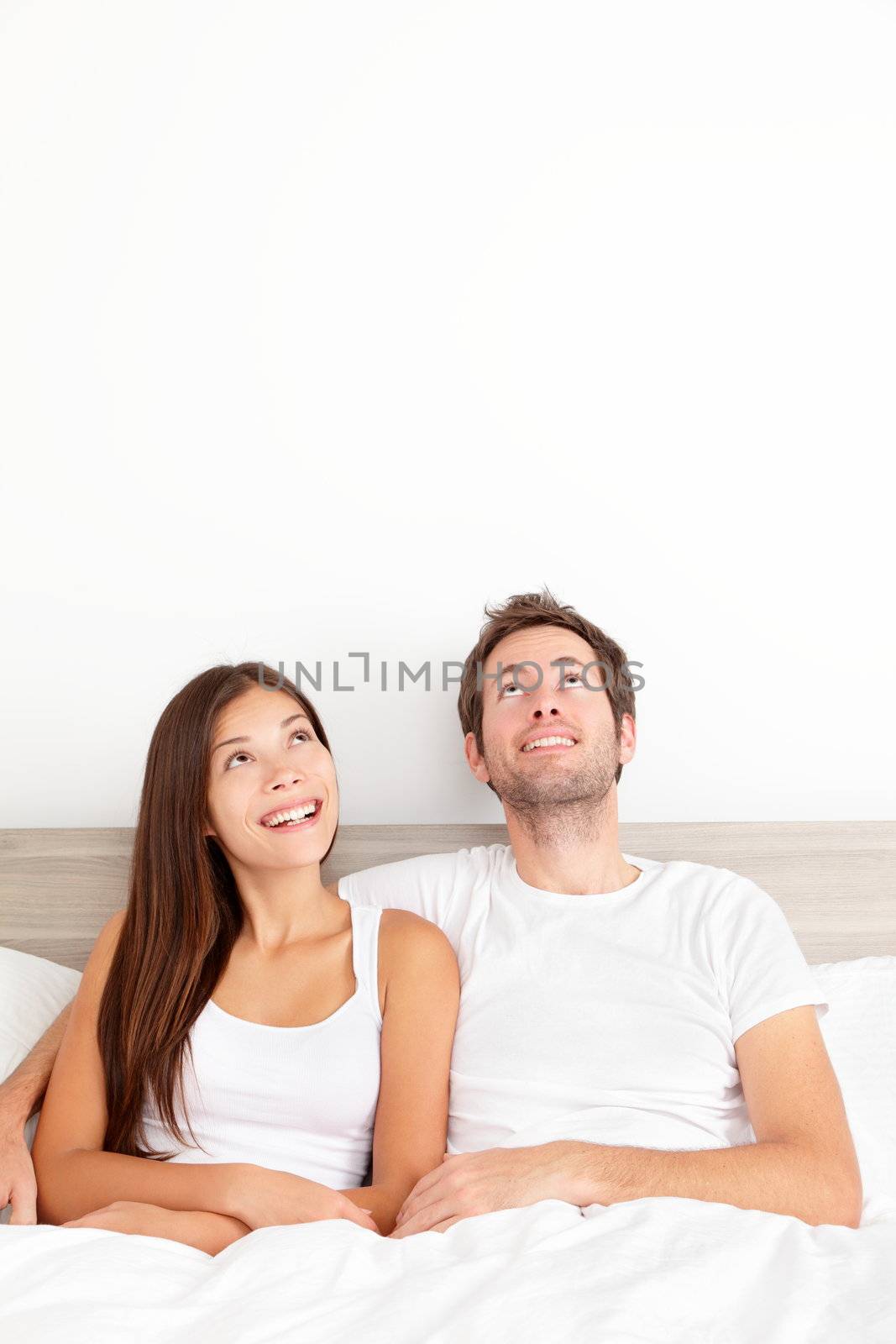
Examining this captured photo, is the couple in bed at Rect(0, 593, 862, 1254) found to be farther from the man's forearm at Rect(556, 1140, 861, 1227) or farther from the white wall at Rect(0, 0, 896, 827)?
the white wall at Rect(0, 0, 896, 827)

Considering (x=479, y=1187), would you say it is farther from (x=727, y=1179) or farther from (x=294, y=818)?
(x=294, y=818)

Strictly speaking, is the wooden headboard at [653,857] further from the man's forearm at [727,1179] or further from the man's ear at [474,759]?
the man's forearm at [727,1179]

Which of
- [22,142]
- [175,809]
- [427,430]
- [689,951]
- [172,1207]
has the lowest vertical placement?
[172,1207]

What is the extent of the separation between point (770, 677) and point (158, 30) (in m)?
1.72

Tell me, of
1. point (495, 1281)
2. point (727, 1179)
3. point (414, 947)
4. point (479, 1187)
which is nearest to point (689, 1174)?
point (727, 1179)

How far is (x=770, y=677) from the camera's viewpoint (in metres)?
1.95

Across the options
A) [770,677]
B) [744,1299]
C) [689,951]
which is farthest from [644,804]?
[744,1299]

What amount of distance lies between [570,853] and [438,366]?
98cm

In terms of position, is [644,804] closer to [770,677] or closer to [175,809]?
[770,677]

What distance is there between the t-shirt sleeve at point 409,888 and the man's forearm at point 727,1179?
473mm

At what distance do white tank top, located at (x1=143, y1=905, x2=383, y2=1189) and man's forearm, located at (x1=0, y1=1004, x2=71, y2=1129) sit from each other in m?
0.15

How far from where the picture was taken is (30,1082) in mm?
1440

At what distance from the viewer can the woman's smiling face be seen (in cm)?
150

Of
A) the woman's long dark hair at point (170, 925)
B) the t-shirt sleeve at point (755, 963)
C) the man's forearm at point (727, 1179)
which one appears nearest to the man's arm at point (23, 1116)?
the woman's long dark hair at point (170, 925)
